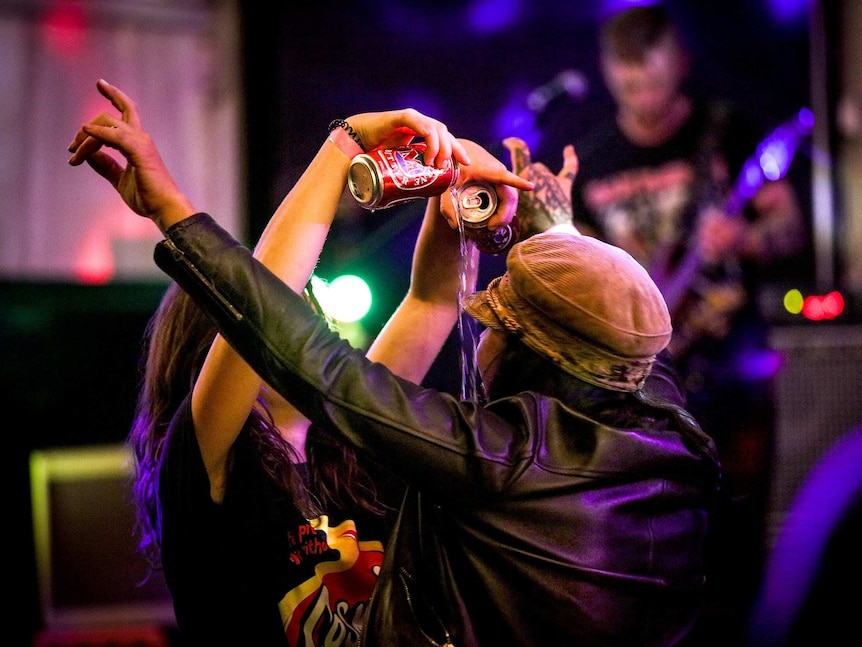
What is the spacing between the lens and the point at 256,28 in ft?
13.2

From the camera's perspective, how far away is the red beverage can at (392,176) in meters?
1.01

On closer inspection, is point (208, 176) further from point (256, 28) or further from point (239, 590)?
point (239, 590)

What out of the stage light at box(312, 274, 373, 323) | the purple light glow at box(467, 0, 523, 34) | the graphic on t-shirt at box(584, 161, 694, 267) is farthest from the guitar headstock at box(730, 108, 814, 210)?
the stage light at box(312, 274, 373, 323)

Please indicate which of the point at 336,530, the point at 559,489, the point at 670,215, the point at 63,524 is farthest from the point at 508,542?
the point at 670,215

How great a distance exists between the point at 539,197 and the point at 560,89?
8.37ft

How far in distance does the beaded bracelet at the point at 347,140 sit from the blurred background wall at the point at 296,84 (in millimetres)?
2499

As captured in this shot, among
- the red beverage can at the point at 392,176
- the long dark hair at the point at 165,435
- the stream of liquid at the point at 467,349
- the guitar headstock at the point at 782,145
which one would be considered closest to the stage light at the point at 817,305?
the guitar headstock at the point at 782,145

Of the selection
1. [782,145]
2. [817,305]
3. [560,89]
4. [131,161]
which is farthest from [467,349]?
[782,145]

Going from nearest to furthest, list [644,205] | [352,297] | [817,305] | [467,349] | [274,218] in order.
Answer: [274,218] → [467,349] → [352,297] → [817,305] → [644,205]

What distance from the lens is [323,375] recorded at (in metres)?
0.92

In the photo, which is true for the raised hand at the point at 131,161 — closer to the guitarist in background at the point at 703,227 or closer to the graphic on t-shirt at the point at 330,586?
the graphic on t-shirt at the point at 330,586

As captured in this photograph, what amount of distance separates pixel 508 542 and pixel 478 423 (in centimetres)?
15

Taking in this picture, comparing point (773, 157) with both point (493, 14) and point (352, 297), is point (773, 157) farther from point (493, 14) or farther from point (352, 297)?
point (352, 297)

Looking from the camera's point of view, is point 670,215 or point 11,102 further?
point 11,102
